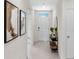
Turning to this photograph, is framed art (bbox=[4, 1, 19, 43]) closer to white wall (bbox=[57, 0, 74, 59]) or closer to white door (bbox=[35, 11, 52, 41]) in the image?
white wall (bbox=[57, 0, 74, 59])

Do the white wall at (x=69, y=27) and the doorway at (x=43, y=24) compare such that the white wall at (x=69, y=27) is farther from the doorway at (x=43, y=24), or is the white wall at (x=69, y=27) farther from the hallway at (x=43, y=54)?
the doorway at (x=43, y=24)

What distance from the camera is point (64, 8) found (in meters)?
4.61

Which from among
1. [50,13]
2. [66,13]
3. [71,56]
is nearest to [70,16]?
[66,13]

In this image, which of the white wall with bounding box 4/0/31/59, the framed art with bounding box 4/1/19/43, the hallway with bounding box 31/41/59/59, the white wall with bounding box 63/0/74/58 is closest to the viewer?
the framed art with bounding box 4/1/19/43

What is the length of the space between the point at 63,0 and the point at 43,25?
19.9ft

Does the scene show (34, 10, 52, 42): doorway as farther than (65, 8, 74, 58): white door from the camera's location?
Yes

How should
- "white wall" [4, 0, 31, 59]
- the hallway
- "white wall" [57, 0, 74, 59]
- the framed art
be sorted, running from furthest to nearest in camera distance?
1. the hallway
2. "white wall" [57, 0, 74, 59]
3. "white wall" [4, 0, 31, 59]
4. the framed art

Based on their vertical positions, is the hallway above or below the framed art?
below

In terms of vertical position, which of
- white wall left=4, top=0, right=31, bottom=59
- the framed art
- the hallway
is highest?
the framed art

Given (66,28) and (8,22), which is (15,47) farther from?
(66,28)

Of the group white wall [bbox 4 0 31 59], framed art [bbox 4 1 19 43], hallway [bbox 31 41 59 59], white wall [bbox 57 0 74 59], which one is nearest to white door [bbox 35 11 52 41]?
hallway [bbox 31 41 59 59]

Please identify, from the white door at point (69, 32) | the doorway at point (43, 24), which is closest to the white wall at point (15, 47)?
the white door at point (69, 32)

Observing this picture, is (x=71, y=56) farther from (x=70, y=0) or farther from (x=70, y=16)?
(x=70, y=0)
